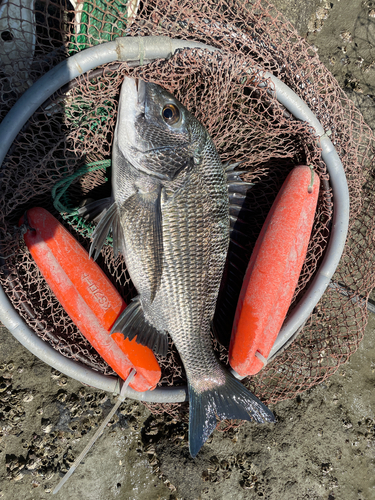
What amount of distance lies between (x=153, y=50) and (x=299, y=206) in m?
1.30

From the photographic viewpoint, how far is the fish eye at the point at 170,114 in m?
1.96

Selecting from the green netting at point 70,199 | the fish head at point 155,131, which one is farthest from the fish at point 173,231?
the green netting at point 70,199

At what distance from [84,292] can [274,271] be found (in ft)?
4.17

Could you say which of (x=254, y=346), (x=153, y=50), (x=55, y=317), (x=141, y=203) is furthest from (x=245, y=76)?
(x=55, y=317)

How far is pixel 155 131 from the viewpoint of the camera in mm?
1962

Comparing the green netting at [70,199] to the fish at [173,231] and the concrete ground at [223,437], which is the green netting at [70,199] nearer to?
the fish at [173,231]

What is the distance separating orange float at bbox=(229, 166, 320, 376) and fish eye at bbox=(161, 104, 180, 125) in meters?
0.87

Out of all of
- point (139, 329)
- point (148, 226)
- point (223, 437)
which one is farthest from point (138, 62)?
point (223, 437)

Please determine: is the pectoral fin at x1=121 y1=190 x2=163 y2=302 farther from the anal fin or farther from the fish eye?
the fish eye

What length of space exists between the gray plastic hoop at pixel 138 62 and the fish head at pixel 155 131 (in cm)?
19

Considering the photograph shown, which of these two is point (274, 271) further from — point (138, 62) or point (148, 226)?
point (138, 62)

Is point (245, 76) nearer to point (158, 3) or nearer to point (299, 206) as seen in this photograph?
point (158, 3)

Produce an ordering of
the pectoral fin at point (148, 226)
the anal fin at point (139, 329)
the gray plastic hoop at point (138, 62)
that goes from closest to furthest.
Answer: the gray plastic hoop at point (138, 62) < the pectoral fin at point (148, 226) < the anal fin at point (139, 329)

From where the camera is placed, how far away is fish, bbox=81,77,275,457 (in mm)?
1977
